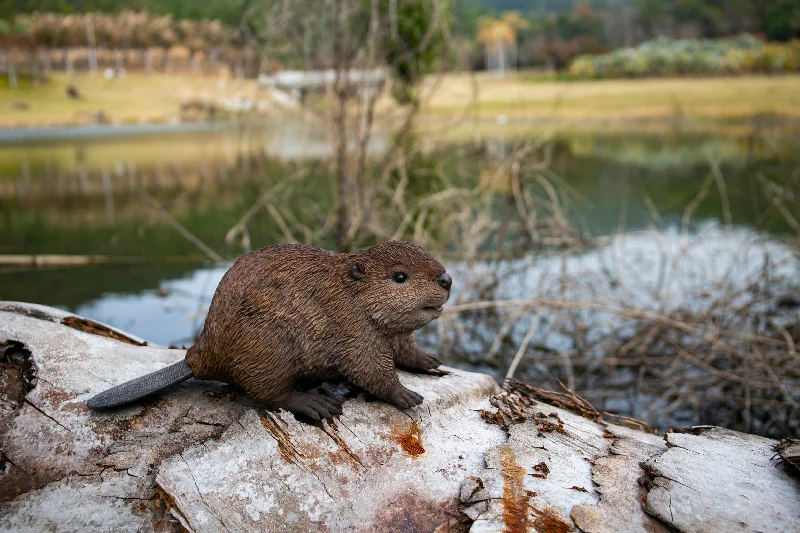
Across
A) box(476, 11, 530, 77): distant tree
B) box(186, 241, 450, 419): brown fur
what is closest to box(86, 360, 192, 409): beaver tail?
box(186, 241, 450, 419): brown fur

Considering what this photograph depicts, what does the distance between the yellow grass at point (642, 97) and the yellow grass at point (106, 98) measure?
5707 mm

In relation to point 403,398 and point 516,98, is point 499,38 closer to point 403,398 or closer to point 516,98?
point 516,98

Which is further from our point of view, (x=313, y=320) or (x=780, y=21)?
(x=780, y=21)

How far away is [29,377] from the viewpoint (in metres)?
2.11

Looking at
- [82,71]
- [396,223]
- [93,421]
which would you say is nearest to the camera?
[93,421]

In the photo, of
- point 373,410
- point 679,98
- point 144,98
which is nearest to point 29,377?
point 373,410

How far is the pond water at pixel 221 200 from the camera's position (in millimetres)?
5012

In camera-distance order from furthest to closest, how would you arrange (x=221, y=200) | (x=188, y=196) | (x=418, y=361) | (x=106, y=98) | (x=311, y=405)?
1. (x=106, y=98)
2. (x=188, y=196)
3. (x=221, y=200)
4. (x=418, y=361)
5. (x=311, y=405)

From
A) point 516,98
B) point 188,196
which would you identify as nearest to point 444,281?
point 188,196

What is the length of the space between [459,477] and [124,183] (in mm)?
8825

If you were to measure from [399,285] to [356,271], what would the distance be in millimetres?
145

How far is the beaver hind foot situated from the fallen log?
30 millimetres

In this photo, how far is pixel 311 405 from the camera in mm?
1966

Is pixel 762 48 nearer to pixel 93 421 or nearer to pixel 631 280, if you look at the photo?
pixel 631 280
